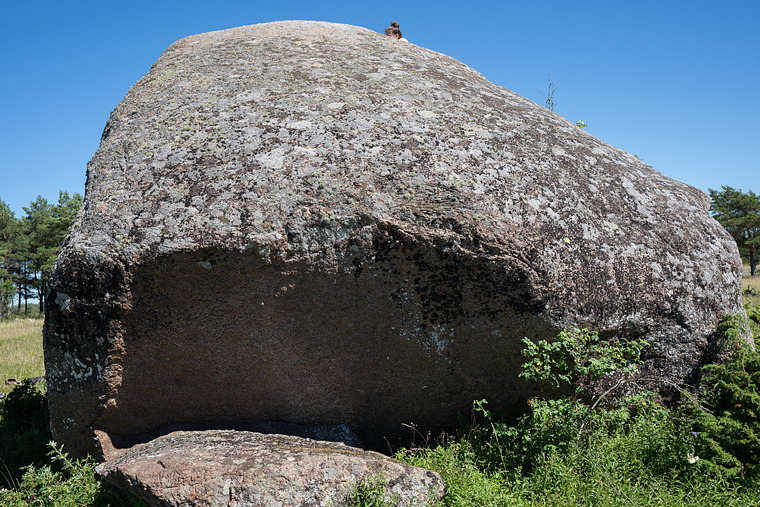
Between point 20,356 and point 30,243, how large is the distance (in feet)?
104

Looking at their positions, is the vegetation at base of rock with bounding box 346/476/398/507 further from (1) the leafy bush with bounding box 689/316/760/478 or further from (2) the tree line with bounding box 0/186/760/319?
(2) the tree line with bounding box 0/186/760/319

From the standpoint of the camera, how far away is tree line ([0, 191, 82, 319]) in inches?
1200

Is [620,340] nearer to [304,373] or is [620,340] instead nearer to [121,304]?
[304,373]

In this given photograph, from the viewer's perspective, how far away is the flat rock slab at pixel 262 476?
2705 millimetres

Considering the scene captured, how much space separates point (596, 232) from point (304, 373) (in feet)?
7.99

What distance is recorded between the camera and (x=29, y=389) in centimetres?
545

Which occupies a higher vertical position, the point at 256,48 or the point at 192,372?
the point at 256,48

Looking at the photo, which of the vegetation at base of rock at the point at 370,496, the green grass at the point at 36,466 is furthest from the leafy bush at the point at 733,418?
the green grass at the point at 36,466

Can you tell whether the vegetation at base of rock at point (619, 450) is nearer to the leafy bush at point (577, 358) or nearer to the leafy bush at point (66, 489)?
the leafy bush at point (577, 358)

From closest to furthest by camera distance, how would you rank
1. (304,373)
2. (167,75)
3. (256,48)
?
(304,373), (167,75), (256,48)

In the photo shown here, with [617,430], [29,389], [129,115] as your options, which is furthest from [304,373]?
[29,389]

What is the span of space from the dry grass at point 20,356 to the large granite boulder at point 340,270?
4.13m

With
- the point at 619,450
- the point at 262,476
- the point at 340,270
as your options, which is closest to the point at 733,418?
the point at 619,450

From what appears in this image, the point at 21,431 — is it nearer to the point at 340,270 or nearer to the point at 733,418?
the point at 340,270
